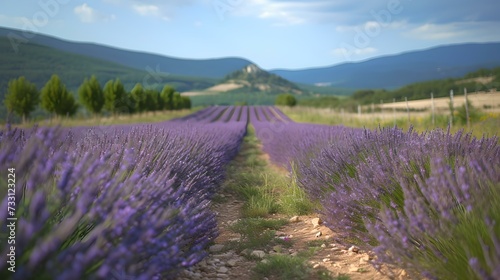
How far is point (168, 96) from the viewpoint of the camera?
1699 inches

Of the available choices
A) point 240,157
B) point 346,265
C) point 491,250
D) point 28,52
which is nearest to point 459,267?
point 491,250

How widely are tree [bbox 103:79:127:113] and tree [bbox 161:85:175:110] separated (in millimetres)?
10386

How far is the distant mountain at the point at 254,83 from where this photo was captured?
379ft

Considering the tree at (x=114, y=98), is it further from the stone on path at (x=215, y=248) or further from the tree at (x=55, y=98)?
the stone on path at (x=215, y=248)

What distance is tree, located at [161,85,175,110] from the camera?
41.8 m

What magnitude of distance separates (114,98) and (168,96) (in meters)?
13.9

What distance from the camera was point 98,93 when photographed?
28438 mm

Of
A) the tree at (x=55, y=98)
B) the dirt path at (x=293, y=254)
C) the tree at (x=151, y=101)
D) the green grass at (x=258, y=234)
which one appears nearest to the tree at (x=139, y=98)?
the tree at (x=151, y=101)

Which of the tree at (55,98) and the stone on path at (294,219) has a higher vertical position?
the tree at (55,98)

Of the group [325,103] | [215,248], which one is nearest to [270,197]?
[215,248]

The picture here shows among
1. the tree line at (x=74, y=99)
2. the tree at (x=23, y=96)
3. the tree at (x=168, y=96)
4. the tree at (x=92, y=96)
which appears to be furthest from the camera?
the tree at (x=168, y=96)

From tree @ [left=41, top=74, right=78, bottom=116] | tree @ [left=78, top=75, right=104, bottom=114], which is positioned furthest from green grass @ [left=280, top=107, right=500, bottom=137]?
tree @ [left=41, top=74, right=78, bottom=116]

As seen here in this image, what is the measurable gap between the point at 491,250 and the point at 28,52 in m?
99.5

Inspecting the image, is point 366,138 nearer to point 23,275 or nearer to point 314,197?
point 314,197
